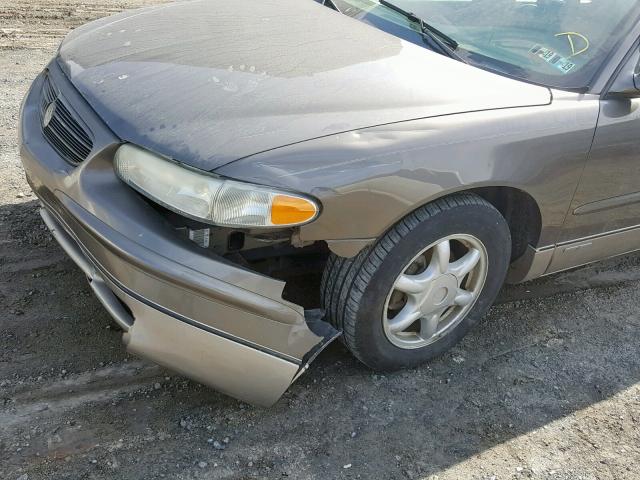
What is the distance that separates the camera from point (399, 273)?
241 centimetres

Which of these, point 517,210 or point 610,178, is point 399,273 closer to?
point 517,210

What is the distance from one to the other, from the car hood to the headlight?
55 millimetres

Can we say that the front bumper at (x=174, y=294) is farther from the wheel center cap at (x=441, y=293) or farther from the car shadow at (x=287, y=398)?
the wheel center cap at (x=441, y=293)

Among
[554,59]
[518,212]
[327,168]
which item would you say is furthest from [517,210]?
[327,168]

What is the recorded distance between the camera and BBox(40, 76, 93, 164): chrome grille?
2.31 metres

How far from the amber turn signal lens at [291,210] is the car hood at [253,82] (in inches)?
7.3

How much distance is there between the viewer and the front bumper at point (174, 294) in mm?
2062

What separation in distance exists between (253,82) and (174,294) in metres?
0.85

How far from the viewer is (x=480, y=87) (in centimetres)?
249

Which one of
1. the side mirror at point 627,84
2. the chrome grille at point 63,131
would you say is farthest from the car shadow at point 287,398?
the side mirror at point 627,84

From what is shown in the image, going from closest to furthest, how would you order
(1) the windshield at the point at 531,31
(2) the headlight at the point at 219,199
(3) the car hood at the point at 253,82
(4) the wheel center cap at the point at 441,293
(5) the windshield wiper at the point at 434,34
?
(2) the headlight at the point at 219,199 < (3) the car hood at the point at 253,82 < (4) the wheel center cap at the point at 441,293 < (1) the windshield at the point at 531,31 < (5) the windshield wiper at the point at 434,34

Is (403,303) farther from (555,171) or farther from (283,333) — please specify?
(555,171)

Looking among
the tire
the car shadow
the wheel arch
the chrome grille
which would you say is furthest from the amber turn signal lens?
the car shadow

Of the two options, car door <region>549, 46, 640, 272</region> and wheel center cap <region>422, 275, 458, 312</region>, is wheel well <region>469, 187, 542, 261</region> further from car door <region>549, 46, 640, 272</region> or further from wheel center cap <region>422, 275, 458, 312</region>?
wheel center cap <region>422, 275, 458, 312</region>
